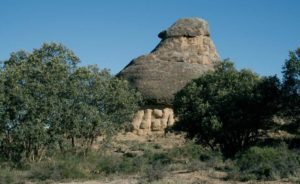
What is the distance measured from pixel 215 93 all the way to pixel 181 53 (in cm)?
1331

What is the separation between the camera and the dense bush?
16.5 m

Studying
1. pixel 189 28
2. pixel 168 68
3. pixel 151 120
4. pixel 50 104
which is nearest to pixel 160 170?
pixel 50 104

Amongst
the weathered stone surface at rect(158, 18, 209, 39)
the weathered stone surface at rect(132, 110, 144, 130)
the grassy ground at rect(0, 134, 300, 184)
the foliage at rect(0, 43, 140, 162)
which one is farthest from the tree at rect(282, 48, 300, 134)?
the weathered stone surface at rect(158, 18, 209, 39)

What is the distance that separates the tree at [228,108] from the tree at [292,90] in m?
0.64

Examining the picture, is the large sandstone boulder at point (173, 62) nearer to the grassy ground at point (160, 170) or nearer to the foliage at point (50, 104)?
the foliage at point (50, 104)

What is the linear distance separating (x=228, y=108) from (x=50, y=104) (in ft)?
27.0

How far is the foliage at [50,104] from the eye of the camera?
70.5 feet

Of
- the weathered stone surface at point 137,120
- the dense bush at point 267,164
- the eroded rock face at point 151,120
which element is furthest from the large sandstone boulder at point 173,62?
the dense bush at point 267,164

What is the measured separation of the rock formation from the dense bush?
12.8m

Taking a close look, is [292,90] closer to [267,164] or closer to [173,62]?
[267,164]

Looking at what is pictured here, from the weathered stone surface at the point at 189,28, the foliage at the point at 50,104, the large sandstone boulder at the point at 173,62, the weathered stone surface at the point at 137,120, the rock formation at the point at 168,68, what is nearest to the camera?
the foliage at the point at 50,104

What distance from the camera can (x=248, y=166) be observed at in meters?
18.4

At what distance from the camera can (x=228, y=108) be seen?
78.5ft

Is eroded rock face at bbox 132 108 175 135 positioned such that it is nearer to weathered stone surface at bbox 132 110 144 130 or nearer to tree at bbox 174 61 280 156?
weathered stone surface at bbox 132 110 144 130
